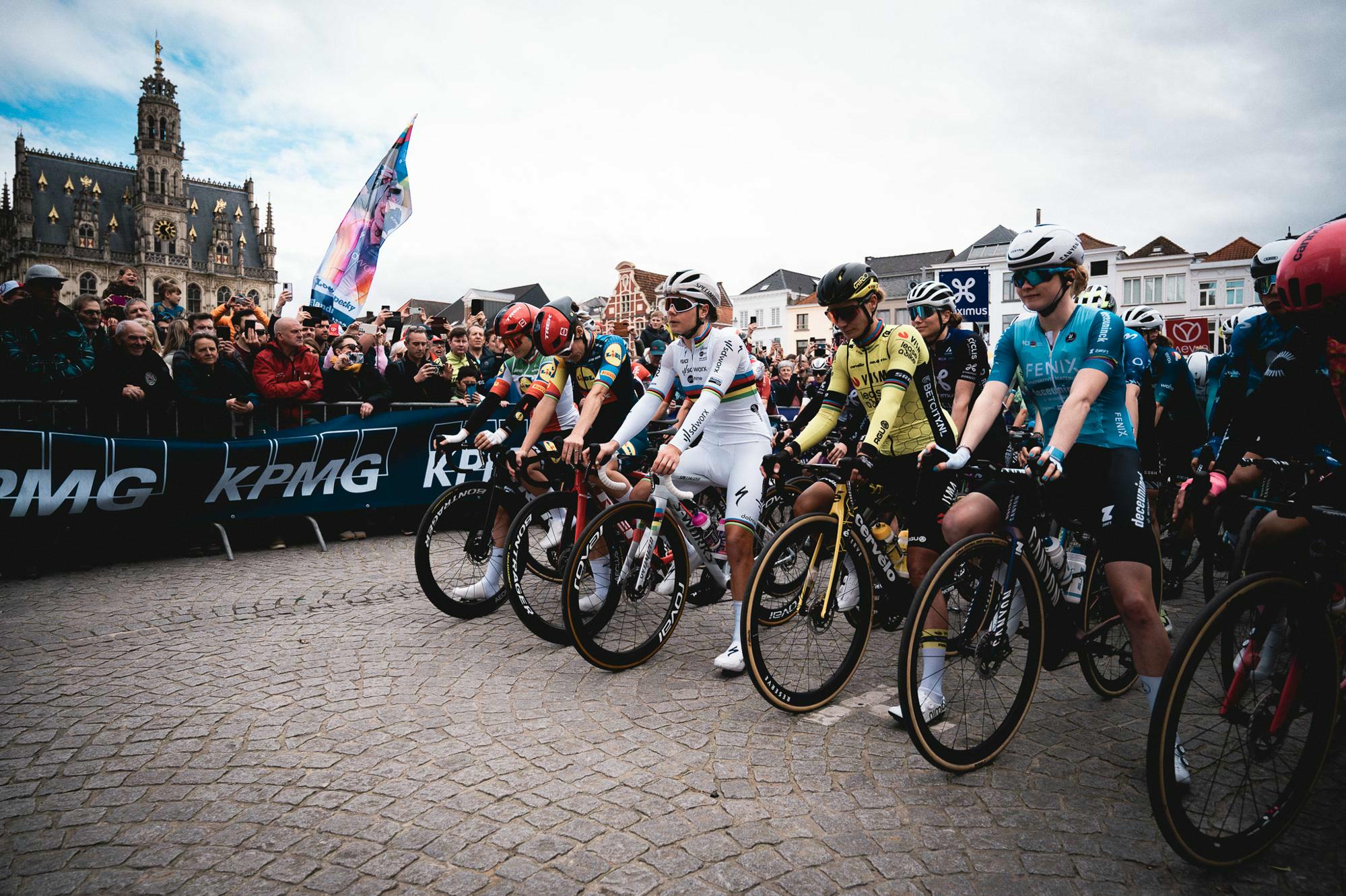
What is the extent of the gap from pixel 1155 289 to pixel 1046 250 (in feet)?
222

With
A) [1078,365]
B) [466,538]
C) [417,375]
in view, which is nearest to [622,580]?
[466,538]

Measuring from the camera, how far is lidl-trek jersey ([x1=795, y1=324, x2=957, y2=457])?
4625 millimetres

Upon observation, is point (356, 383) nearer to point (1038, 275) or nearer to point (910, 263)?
point (1038, 275)

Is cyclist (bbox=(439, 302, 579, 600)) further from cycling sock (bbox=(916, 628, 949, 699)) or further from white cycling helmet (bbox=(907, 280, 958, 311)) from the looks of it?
white cycling helmet (bbox=(907, 280, 958, 311))

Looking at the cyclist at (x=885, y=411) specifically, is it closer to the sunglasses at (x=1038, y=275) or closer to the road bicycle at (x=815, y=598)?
the road bicycle at (x=815, y=598)

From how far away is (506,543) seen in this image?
5.02 metres

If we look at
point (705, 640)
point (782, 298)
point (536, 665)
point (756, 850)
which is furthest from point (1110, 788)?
point (782, 298)

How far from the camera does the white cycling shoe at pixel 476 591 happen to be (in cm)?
582

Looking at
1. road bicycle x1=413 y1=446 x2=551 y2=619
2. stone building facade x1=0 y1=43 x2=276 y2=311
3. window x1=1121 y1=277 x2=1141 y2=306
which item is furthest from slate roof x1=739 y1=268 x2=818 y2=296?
road bicycle x1=413 y1=446 x2=551 y2=619

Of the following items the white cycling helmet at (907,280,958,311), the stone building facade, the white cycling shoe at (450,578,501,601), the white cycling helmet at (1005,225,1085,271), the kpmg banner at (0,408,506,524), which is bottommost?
the white cycling shoe at (450,578,501,601)

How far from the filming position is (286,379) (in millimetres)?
8820

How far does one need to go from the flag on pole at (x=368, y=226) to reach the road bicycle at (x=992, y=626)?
29.4 feet

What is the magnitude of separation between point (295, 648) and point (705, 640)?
9.18 feet

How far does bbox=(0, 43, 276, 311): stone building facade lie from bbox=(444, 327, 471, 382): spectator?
335ft
